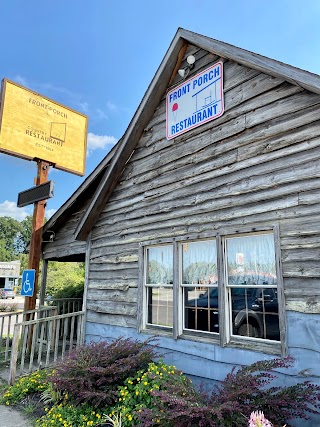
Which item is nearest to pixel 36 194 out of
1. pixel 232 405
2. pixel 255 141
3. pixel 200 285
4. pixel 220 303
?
pixel 200 285

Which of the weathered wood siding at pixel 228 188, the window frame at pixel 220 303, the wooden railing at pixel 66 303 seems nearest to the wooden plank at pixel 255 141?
the weathered wood siding at pixel 228 188

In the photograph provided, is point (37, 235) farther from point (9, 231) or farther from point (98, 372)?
point (9, 231)

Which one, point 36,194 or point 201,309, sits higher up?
point 36,194

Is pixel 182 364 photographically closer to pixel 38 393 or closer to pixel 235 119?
pixel 38 393

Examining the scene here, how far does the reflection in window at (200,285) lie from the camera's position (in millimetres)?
5184

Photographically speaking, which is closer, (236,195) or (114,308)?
(236,195)

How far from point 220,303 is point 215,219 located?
51.5 inches

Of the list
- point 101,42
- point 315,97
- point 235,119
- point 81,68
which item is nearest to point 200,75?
point 235,119

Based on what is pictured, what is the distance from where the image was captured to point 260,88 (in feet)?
16.3

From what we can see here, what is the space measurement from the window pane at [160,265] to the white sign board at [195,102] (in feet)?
7.34

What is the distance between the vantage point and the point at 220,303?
4898mm

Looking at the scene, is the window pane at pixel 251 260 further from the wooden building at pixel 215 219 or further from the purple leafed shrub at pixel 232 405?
the purple leafed shrub at pixel 232 405

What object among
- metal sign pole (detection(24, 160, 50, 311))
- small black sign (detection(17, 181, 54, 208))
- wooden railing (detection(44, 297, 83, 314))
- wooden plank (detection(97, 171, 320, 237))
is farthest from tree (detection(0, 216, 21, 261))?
wooden plank (detection(97, 171, 320, 237))

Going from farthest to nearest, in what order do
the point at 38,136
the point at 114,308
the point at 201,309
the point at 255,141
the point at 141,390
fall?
the point at 38,136
the point at 114,308
the point at 201,309
the point at 255,141
the point at 141,390
